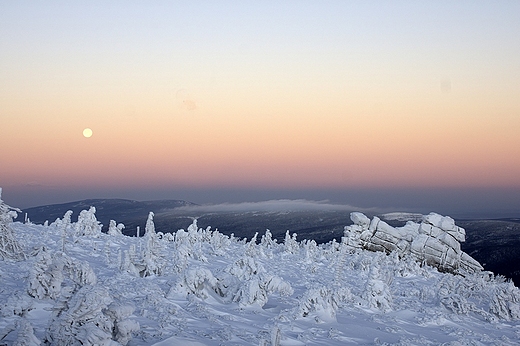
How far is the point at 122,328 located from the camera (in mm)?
9719

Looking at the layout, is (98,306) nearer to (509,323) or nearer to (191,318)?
(191,318)

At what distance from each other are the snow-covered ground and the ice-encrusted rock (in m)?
19.6

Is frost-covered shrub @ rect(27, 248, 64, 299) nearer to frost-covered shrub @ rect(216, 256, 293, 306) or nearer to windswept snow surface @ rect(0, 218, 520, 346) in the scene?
windswept snow surface @ rect(0, 218, 520, 346)

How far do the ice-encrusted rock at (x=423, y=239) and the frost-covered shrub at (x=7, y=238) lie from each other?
3544 centimetres

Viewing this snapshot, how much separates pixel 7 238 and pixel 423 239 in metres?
41.3

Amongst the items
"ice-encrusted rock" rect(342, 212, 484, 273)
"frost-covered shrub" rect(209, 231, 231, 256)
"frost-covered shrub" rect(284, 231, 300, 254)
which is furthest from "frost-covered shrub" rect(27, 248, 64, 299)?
"ice-encrusted rock" rect(342, 212, 484, 273)

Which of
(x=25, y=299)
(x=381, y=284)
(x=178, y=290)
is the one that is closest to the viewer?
(x=25, y=299)

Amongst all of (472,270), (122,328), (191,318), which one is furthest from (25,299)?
(472,270)

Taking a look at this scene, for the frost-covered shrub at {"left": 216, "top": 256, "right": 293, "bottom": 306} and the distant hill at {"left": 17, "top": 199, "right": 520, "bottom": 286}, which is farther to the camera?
the distant hill at {"left": 17, "top": 199, "right": 520, "bottom": 286}

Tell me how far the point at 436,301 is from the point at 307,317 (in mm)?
10199

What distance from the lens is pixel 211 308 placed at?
14.9 meters

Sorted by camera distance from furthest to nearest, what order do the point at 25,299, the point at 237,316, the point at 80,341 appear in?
the point at 237,316
the point at 25,299
the point at 80,341

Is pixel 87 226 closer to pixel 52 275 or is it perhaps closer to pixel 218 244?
pixel 218 244

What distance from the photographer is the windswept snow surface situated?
9685mm
